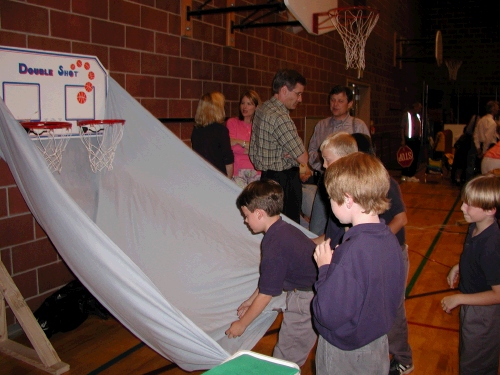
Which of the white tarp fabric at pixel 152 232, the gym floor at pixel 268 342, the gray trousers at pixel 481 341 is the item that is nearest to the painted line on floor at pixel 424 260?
the gym floor at pixel 268 342

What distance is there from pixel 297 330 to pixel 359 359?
52 cm

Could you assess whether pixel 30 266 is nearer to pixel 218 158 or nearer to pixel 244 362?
pixel 218 158

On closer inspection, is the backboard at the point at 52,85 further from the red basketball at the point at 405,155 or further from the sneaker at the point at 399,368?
the red basketball at the point at 405,155

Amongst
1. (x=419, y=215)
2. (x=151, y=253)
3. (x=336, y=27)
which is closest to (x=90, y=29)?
(x=151, y=253)

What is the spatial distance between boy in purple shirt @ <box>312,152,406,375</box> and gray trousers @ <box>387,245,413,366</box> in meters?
0.72

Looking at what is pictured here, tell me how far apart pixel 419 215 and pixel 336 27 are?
7.59ft

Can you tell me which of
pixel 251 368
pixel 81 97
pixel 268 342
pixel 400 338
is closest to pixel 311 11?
pixel 81 97

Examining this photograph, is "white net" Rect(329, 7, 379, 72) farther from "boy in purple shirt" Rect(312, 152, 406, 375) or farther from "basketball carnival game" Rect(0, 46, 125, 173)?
"boy in purple shirt" Rect(312, 152, 406, 375)

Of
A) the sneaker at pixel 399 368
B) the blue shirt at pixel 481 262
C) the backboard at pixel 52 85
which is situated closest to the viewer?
the blue shirt at pixel 481 262

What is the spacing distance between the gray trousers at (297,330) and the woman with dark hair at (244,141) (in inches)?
71.7

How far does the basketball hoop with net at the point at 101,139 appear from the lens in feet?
8.54

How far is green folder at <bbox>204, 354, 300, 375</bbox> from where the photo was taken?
2.88ft

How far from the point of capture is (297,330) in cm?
186

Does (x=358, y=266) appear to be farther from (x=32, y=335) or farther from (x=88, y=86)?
(x=88, y=86)
